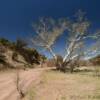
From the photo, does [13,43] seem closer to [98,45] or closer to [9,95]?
[98,45]

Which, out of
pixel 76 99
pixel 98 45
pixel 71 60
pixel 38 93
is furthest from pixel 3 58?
pixel 76 99

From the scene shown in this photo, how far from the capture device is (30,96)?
12.3 meters

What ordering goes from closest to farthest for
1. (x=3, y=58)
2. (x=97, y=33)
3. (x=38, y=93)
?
(x=38, y=93)
(x=3, y=58)
(x=97, y=33)

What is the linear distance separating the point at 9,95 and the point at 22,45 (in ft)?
117

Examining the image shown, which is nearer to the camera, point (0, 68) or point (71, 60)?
point (0, 68)

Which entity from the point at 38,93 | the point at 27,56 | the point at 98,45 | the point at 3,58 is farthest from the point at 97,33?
the point at 38,93

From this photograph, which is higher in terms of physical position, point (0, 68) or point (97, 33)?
point (97, 33)

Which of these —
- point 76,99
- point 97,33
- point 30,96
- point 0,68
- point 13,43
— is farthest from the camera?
point 13,43

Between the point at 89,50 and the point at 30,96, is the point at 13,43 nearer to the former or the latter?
the point at 89,50

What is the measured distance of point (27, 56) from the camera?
159 feet

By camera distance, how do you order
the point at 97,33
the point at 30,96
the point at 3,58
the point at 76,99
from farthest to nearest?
the point at 97,33 → the point at 3,58 → the point at 30,96 → the point at 76,99

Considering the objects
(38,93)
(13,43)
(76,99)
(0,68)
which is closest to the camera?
(76,99)

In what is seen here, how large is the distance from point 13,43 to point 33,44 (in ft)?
33.0

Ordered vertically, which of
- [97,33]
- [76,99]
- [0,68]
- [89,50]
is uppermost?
[97,33]
